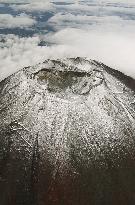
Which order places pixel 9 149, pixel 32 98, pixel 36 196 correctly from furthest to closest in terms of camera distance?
1. pixel 32 98
2. pixel 9 149
3. pixel 36 196

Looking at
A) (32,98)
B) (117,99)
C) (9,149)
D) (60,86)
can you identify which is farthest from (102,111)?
(9,149)

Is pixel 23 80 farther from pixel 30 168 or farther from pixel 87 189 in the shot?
pixel 87 189

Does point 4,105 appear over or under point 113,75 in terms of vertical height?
under


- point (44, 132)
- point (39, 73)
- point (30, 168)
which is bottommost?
point (30, 168)

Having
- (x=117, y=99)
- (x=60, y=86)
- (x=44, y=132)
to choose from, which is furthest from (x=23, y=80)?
(x=117, y=99)

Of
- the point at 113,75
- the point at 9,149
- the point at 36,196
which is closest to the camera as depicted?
the point at 36,196

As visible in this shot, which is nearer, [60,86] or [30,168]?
[30,168]
